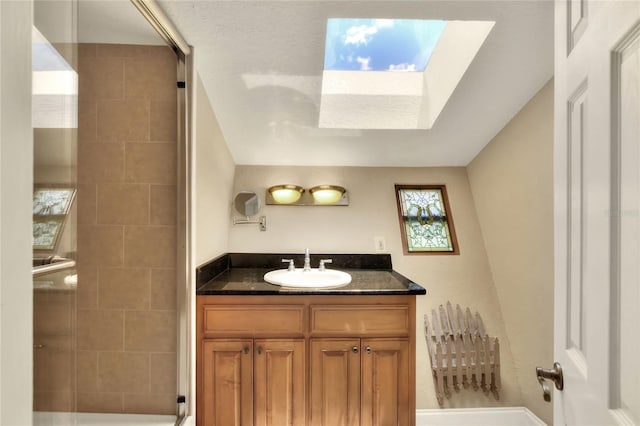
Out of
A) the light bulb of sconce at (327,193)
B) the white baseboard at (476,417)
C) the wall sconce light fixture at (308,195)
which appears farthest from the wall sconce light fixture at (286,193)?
the white baseboard at (476,417)

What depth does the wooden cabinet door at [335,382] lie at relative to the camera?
1.71 m

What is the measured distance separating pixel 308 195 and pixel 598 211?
199cm

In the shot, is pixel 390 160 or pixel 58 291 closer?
pixel 58 291

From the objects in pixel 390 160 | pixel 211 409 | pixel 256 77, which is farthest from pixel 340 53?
pixel 211 409

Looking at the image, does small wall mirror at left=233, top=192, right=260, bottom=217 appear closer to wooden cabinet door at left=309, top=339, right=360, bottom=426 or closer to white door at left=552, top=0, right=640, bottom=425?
wooden cabinet door at left=309, top=339, right=360, bottom=426

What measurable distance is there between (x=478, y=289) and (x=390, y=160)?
1172 millimetres

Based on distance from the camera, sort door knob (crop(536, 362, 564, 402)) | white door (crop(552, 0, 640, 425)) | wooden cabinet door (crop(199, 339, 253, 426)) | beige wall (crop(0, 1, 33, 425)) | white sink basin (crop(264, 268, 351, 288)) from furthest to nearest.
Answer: white sink basin (crop(264, 268, 351, 288)) < wooden cabinet door (crop(199, 339, 253, 426)) < door knob (crop(536, 362, 564, 402)) < white door (crop(552, 0, 640, 425)) < beige wall (crop(0, 1, 33, 425))

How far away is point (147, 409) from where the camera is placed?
5.19 feet

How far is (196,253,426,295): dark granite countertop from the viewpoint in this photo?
1717 millimetres

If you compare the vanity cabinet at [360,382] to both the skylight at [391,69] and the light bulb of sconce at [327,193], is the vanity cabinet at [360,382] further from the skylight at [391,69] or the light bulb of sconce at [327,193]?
the skylight at [391,69]

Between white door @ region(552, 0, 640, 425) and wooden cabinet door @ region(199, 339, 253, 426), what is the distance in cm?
140

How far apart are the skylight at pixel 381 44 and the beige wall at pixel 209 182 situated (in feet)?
2.49

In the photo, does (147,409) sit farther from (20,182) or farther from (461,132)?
(461,132)

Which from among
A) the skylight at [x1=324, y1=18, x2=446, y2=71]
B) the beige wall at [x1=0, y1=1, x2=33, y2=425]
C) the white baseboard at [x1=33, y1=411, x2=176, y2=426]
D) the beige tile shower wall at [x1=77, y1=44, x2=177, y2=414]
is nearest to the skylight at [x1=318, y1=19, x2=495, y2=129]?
the skylight at [x1=324, y1=18, x2=446, y2=71]
